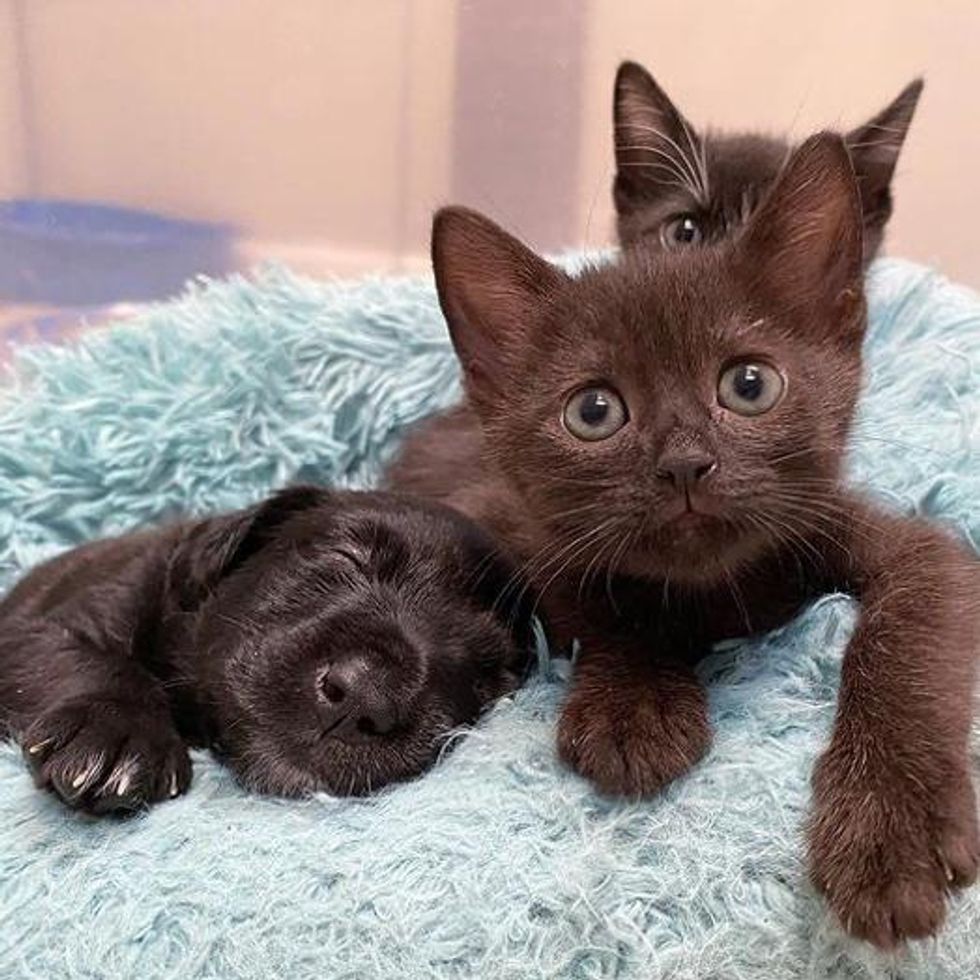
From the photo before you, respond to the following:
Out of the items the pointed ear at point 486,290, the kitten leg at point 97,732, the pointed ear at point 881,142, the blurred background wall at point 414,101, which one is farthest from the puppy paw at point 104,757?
the blurred background wall at point 414,101

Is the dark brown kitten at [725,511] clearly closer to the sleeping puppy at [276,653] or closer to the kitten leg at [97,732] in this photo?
the sleeping puppy at [276,653]

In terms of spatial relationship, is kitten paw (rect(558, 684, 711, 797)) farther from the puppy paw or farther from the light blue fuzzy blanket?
the puppy paw

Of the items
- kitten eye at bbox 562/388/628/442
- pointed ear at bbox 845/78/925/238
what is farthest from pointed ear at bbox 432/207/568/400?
pointed ear at bbox 845/78/925/238

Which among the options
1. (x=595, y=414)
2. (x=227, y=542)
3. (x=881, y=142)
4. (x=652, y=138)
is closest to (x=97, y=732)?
(x=227, y=542)

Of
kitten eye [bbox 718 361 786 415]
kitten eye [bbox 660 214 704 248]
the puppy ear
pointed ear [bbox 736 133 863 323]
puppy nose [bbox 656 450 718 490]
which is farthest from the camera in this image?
kitten eye [bbox 660 214 704 248]

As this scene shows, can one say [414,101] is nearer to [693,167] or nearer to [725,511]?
[693,167]
